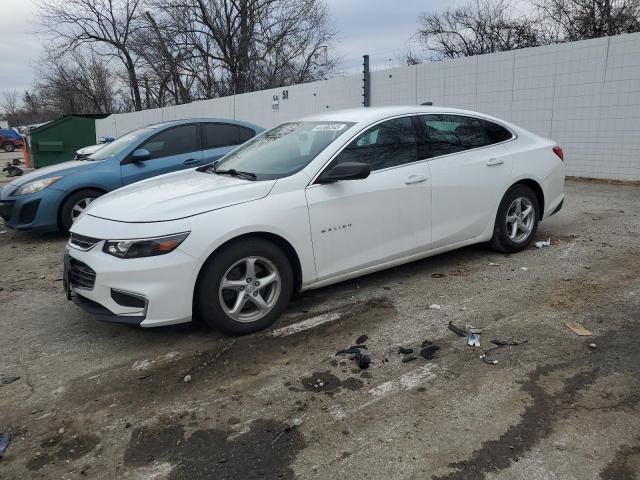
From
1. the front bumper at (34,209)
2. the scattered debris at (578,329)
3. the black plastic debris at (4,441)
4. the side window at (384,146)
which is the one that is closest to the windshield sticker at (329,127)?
the side window at (384,146)

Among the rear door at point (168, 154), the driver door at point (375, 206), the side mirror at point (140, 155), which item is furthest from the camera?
the rear door at point (168, 154)

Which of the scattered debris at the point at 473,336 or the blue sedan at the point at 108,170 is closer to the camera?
the scattered debris at the point at 473,336

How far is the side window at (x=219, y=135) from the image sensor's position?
768 centimetres

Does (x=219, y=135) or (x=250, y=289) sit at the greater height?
(x=219, y=135)

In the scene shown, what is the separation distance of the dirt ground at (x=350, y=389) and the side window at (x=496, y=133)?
4.64ft

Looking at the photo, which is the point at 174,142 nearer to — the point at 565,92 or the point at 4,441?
the point at 4,441

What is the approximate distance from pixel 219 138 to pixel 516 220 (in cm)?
452

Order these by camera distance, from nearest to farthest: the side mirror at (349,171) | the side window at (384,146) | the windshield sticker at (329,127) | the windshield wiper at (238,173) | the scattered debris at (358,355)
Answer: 1. the scattered debris at (358,355)
2. the side mirror at (349,171)
3. the windshield wiper at (238,173)
4. the side window at (384,146)
5. the windshield sticker at (329,127)

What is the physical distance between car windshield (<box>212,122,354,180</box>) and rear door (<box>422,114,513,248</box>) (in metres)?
0.98

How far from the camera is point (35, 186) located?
687 centimetres

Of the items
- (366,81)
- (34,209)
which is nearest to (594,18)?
(366,81)

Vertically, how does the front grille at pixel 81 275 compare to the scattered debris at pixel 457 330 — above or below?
above

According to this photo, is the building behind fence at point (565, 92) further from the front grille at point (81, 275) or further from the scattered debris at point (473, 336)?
the front grille at point (81, 275)

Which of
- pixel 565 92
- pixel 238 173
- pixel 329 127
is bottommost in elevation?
pixel 238 173
